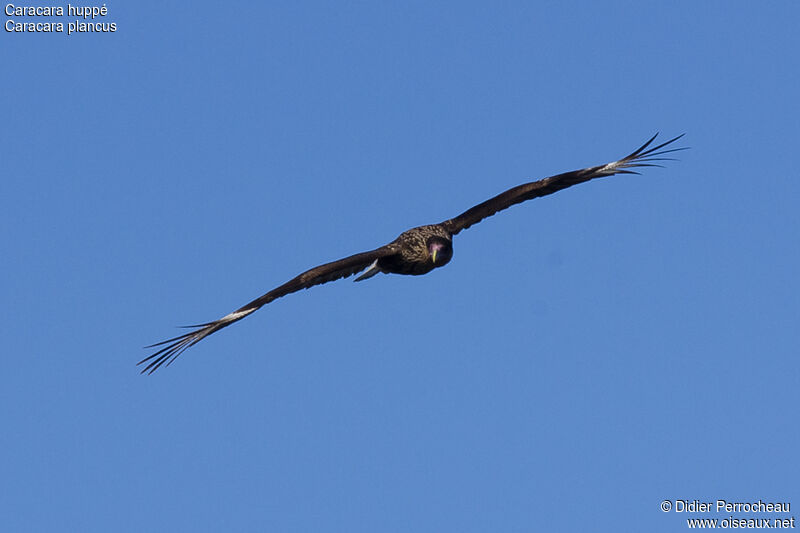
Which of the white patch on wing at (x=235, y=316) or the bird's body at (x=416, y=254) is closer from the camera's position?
the white patch on wing at (x=235, y=316)

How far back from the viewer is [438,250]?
22.2 meters

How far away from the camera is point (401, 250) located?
2227cm

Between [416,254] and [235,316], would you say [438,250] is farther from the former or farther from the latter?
[235,316]

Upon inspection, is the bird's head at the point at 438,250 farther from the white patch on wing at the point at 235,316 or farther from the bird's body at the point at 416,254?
the white patch on wing at the point at 235,316

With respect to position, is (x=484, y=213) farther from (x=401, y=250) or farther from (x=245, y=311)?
(x=245, y=311)

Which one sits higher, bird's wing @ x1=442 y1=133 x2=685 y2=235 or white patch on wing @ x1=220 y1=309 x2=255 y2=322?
bird's wing @ x1=442 y1=133 x2=685 y2=235

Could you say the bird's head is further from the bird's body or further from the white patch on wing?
the white patch on wing

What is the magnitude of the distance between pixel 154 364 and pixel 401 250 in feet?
19.1

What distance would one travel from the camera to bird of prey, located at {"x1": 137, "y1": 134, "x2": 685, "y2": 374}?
1923cm

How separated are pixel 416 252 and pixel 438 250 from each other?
1.42 feet

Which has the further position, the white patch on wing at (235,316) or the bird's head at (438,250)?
the bird's head at (438,250)

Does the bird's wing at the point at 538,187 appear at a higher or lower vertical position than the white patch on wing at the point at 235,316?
higher

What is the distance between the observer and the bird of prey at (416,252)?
1923 cm

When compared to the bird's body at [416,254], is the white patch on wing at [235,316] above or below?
below
